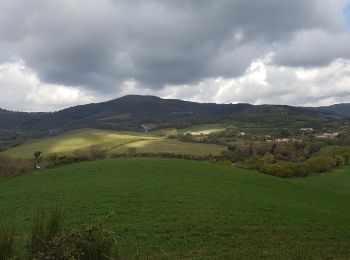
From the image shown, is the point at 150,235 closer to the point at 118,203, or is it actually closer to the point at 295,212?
Result: the point at 118,203

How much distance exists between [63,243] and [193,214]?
56.1 feet

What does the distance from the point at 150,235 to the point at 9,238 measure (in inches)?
432

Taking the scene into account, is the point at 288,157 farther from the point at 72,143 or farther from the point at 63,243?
the point at 63,243

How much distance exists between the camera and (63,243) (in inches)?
359

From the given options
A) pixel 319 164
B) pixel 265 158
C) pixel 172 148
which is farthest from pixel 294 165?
pixel 172 148

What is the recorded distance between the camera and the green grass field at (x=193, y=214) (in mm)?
17938

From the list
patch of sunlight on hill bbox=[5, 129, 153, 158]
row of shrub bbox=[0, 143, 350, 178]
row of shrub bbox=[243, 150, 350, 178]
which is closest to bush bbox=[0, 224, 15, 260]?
row of shrub bbox=[0, 143, 350, 178]

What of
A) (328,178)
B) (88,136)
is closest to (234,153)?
(328,178)

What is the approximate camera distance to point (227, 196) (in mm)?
34906

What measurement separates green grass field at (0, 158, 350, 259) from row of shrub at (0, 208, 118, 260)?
5.00 m

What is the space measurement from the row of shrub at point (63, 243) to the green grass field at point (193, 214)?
5.00 metres

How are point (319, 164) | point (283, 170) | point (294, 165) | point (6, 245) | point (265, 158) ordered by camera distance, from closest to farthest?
1. point (6, 245)
2. point (283, 170)
3. point (294, 165)
4. point (319, 164)
5. point (265, 158)

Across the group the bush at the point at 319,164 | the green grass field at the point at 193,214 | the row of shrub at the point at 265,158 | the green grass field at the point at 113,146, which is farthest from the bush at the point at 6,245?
the green grass field at the point at 113,146

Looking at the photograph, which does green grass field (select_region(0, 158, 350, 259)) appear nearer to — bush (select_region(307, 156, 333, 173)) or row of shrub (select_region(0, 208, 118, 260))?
row of shrub (select_region(0, 208, 118, 260))
